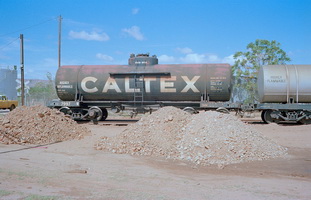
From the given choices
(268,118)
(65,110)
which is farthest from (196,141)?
(65,110)

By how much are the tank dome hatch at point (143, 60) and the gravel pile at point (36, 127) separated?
18.6ft

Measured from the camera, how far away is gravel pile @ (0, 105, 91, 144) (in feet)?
36.1

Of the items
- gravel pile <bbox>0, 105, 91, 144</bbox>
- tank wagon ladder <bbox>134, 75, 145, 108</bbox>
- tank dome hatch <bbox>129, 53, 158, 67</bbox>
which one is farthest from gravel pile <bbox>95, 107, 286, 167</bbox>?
tank dome hatch <bbox>129, 53, 158, 67</bbox>

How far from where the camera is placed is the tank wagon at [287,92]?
51.6ft

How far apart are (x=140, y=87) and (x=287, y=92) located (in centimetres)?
845

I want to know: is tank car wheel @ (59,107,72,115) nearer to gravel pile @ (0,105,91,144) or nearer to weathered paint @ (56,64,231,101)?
weathered paint @ (56,64,231,101)

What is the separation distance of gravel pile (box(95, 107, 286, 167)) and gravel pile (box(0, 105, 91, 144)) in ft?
8.19

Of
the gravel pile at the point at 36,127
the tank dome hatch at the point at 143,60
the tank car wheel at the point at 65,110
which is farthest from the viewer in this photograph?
the tank car wheel at the point at 65,110

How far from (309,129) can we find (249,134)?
20.1ft

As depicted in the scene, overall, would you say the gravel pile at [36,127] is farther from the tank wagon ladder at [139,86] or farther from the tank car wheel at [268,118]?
the tank car wheel at [268,118]

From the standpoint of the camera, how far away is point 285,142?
11.6 metres

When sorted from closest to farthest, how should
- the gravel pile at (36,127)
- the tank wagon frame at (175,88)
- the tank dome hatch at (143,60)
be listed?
the gravel pile at (36,127) → the tank wagon frame at (175,88) → the tank dome hatch at (143,60)

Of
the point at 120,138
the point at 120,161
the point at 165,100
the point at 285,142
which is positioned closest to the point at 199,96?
the point at 165,100

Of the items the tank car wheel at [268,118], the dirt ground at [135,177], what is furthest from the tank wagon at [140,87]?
the dirt ground at [135,177]
